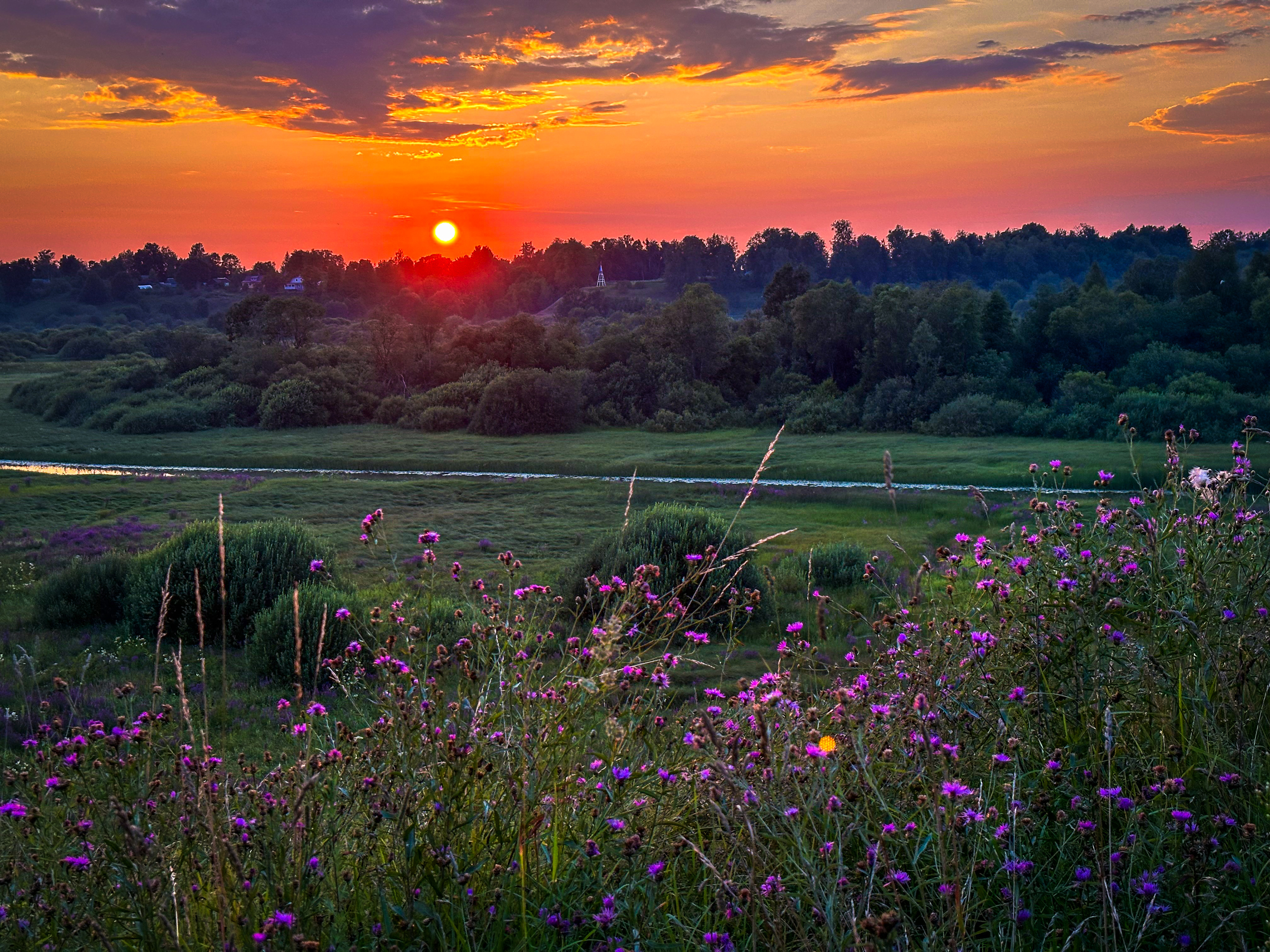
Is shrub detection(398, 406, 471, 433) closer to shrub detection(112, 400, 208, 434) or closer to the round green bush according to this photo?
shrub detection(112, 400, 208, 434)

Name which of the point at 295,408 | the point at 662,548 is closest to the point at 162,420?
the point at 295,408

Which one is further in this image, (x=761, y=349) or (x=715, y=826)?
(x=761, y=349)

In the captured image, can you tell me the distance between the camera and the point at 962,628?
4430 mm

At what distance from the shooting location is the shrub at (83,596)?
573 inches

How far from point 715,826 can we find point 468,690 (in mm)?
1317

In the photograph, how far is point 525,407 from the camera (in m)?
45.6

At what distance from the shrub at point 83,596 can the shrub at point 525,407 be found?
29.9m

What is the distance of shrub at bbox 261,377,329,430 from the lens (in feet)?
160

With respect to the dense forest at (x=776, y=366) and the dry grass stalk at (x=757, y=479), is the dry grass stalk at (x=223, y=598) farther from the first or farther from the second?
the dense forest at (x=776, y=366)

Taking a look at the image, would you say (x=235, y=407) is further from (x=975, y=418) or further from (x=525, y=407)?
(x=975, y=418)

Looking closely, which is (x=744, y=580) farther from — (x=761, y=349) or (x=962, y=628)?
(x=761, y=349)

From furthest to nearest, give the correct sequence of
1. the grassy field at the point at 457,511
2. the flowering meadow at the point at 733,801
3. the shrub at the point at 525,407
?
the shrub at the point at 525,407 → the grassy field at the point at 457,511 → the flowering meadow at the point at 733,801

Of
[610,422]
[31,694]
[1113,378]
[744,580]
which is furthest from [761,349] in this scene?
[31,694]

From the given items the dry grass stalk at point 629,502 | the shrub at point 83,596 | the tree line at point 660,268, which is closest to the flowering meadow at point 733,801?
the dry grass stalk at point 629,502
